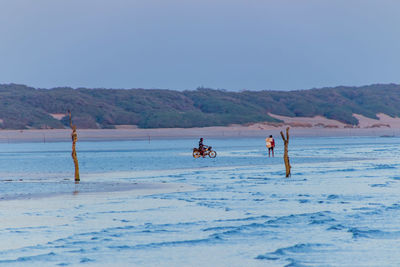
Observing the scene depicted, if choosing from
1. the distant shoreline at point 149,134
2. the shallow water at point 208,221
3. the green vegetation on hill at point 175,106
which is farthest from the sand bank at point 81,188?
the green vegetation on hill at point 175,106

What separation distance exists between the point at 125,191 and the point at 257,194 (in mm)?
3554

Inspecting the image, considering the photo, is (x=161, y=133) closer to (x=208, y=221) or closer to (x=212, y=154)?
(x=212, y=154)

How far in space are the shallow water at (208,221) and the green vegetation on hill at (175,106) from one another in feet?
207

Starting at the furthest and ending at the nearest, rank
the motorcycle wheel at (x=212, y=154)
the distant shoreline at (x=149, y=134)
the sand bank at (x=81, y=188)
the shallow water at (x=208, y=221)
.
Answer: the distant shoreline at (x=149, y=134) < the motorcycle wheel at (x=212, y=154) < the sand bank at (x=81, y=188) < the shallow water at (x=208, y=221)

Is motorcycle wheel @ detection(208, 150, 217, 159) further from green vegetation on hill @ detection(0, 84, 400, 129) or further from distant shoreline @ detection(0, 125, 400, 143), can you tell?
green vegetation on hill @ detection(0, 84, 400, 129)

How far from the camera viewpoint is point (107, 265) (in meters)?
9.79

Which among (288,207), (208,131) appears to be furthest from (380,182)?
(208,131)

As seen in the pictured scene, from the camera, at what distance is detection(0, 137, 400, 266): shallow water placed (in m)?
10.4

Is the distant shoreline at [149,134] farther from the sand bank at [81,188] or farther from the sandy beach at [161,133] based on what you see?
the sand bank at [81,188]

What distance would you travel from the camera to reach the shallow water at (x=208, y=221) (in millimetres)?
10359

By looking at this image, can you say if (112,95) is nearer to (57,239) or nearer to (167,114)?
(167,114)

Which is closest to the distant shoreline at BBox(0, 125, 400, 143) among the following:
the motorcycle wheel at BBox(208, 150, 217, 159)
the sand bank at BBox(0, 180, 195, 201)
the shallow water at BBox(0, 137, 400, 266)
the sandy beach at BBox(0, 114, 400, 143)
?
the sandy beach at BBox(0, 114, 400, 143)

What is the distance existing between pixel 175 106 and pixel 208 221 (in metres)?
95.7

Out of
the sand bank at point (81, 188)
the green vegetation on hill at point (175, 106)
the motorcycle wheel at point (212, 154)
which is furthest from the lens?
the green vegetation on hill at point (175, 106)
